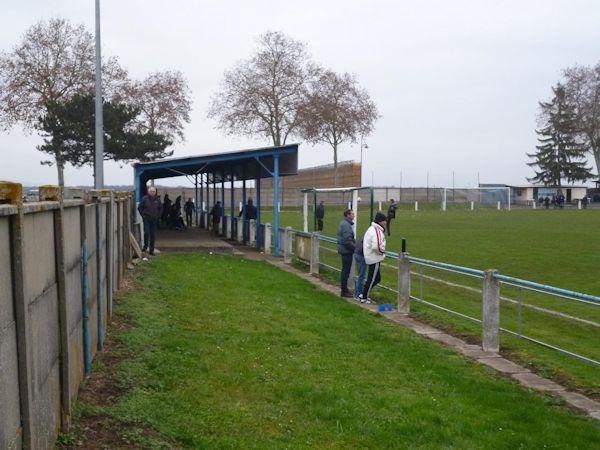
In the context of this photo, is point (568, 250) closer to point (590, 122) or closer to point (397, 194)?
point (397, 194)

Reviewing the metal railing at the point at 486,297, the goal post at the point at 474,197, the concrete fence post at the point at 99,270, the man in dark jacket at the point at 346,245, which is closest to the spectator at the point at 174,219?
the metal railing at the point at 486,297

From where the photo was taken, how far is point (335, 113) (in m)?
61.2

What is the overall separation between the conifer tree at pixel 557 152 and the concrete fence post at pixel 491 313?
278 feet

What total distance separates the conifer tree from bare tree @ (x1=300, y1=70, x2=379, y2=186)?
34790mm

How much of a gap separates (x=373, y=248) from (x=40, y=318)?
32.7 feet

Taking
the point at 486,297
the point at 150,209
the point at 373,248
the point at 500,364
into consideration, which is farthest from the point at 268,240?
the point at 500,364

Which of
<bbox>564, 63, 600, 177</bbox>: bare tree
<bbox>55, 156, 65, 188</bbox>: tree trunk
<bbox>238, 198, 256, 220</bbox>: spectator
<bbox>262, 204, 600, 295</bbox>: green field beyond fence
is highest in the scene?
<bbox>564, 63, 600, 177</bbox>: bare tree

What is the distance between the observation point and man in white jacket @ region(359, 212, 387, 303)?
1391 cm

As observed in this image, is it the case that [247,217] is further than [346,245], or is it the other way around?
[247,217]

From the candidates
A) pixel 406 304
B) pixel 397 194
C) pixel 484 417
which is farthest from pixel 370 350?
pixel 397 194

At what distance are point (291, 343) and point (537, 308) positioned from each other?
505 cm

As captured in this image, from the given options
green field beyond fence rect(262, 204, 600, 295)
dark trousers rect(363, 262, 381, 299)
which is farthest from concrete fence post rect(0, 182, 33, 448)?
green field beyond fence rect(262, 204, 600, 295)

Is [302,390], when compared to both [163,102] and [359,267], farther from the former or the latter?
Answer: [163,102]

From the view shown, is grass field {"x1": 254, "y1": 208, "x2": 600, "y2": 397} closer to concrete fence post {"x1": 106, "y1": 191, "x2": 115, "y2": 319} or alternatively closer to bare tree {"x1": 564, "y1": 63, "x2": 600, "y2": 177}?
concrete fence post {"x1": 106, "y1": 191, "x2": 115, "y2": 319}
